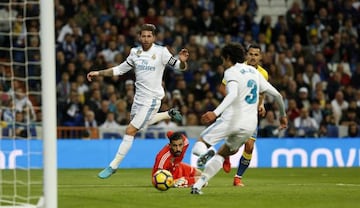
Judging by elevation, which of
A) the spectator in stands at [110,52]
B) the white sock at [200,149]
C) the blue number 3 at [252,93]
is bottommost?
the white sock at [200,149]

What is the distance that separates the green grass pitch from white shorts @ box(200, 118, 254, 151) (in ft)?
2.12

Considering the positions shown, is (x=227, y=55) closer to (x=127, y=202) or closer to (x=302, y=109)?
(x=127, y=202)

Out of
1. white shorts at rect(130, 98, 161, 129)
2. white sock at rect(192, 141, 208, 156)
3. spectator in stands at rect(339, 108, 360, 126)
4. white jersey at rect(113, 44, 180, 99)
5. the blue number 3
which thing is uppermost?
white jersey at rect(113, 44, 180, 99)

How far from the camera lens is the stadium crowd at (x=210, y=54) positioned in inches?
902

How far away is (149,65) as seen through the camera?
46.1 feet

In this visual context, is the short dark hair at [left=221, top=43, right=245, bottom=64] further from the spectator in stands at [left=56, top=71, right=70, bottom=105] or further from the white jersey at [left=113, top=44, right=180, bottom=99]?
the spectator in stands at [left=56, top=71, right=70, bottom=105]

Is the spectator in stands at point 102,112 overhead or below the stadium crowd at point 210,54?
below

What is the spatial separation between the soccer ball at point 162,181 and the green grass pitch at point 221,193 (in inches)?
3.5

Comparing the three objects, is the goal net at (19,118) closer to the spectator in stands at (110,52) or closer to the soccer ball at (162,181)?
the soccer ball at (162,181)

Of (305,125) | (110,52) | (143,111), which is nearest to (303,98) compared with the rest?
(305,125)

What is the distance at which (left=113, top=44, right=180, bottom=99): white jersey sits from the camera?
14.0 metres

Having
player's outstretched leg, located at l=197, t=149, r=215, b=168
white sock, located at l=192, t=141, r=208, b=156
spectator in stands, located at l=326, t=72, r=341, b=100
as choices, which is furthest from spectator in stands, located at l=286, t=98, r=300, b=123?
player's outstretched leg, located at l=197, t=149, r=215, b=168

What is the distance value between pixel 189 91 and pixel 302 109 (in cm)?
272

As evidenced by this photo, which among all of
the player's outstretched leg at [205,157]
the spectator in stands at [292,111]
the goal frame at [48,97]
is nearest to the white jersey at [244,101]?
the player's outstretched leg at [205,157]
